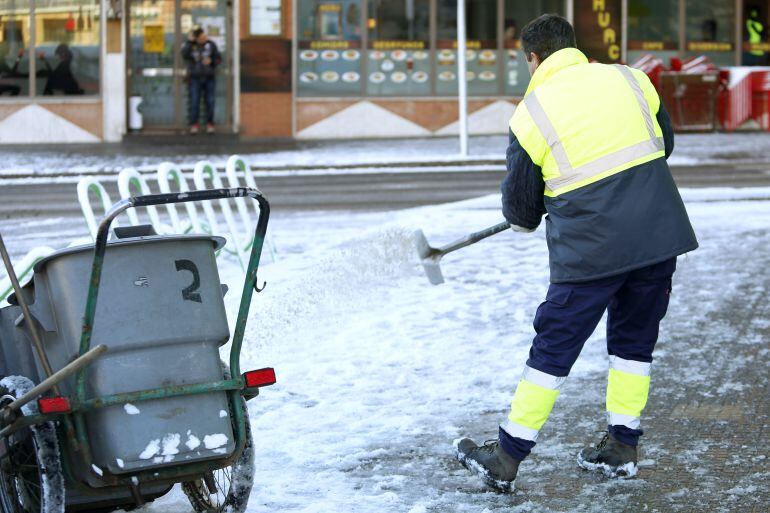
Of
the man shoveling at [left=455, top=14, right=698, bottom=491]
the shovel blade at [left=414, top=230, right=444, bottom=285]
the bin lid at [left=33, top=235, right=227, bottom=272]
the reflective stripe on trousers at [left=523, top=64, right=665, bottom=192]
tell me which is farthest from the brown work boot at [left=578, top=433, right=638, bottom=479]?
the shovel blade at [left=414, top=230, right=444, bottom=285]

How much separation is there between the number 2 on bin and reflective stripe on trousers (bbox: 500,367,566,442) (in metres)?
1.31

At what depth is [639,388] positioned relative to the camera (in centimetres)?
505

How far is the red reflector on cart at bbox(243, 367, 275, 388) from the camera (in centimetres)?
426

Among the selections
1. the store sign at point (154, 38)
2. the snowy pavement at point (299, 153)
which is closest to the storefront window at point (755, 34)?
the snowy pavement at point (299, 153)

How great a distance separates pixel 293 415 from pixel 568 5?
20841 mm

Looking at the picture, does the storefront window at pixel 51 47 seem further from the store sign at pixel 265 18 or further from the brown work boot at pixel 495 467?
the brown work boot at pixel 495 467

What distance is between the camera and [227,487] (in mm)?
4711

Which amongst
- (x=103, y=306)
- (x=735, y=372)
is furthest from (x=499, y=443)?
(x=735, y=372)

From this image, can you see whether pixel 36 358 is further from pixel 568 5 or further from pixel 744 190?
pixel 568 5

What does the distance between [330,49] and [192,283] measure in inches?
828

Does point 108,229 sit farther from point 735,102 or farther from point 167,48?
point 735,102

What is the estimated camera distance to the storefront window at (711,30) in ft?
85.0

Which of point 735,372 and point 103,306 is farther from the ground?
point 103,306

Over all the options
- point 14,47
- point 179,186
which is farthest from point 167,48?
point 179,186
